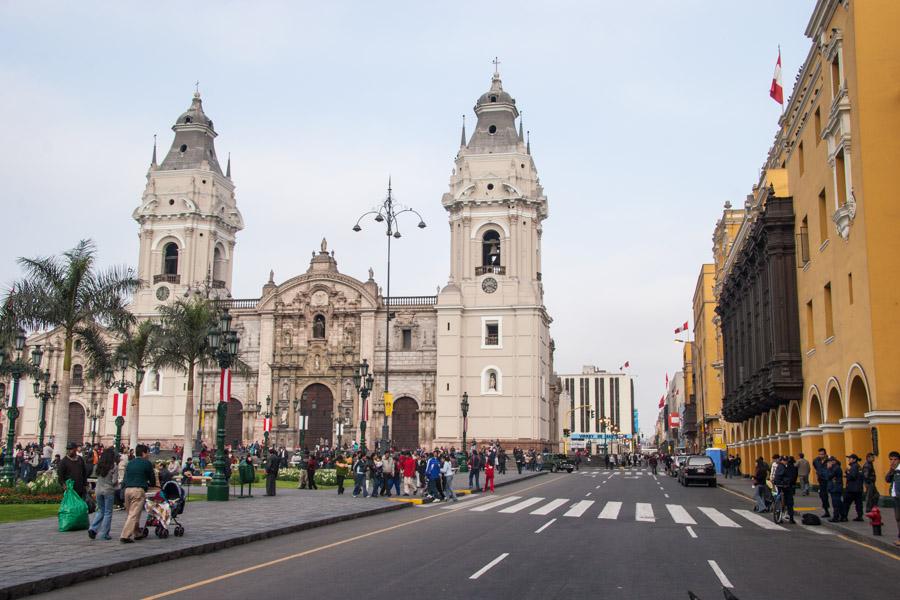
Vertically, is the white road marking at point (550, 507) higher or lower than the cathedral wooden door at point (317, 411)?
lower

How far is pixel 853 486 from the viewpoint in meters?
21.0

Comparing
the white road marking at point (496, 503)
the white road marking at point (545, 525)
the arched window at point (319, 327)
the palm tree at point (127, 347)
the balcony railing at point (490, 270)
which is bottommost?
the white road marking at point (496, 503)

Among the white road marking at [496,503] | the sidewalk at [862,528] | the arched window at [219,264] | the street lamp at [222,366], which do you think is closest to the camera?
the sidewalk at [862,528]

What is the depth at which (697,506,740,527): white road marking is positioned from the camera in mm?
21289

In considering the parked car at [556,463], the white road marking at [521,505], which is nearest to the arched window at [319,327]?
the parked car at [556,463]

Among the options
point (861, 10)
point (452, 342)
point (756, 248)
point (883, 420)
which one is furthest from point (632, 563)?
point (452, 342)

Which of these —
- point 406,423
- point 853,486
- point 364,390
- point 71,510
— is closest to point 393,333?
point 406,423

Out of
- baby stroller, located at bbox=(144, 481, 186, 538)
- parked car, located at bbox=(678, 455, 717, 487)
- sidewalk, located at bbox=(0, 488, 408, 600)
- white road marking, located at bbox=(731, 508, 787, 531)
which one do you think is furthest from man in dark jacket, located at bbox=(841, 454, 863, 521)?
parked car, located at bbox=(678, 455, 717, 487)

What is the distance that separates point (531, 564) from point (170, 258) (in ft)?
216

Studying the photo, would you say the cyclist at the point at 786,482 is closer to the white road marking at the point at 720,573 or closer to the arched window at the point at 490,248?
the white road marking at the point at 720,573

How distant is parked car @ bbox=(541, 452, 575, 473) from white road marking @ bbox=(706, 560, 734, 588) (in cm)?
4920

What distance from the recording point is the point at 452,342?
66.6 meters

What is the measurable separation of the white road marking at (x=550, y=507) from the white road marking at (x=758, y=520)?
5.21 meters

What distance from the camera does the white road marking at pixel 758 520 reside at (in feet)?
68.9
